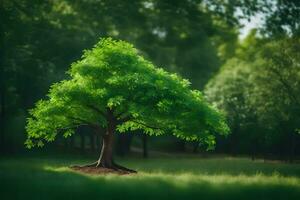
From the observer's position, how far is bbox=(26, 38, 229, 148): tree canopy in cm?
3022

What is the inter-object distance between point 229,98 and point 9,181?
39.2 m

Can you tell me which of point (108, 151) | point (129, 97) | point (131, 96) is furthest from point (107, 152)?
point (131, 96)

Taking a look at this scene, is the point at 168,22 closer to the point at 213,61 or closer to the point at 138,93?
the point at 213,61

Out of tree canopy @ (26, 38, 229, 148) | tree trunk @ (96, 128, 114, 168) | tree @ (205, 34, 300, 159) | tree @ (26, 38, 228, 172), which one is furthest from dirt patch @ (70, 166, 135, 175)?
tree @ (205, 34, 300, 159)

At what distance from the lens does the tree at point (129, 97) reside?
3023cm

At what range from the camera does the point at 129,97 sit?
3094 cm

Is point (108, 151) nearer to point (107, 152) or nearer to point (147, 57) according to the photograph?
point (107, 152)

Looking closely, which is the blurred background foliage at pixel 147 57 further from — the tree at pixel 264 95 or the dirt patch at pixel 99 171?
the dirt patch at pixel 99 171

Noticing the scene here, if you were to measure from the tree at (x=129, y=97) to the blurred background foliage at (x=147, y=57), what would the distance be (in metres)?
9.19

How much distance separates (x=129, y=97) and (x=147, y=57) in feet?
85.5

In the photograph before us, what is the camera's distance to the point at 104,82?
103 ft

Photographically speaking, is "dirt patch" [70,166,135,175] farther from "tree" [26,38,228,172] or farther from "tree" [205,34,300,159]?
"tree" [205,34,300,159]

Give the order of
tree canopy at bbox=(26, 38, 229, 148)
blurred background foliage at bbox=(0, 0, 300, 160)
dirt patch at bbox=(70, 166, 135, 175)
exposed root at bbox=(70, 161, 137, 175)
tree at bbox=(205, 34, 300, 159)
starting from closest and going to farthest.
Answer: tree canopy at bbox=(26, 38, 229, 148) → dirt patch at bbox=(70, 166, 135, 175) → exposed root at bbox=(70, 161, 137, 175) → tree at bbox=(205, 34, 300, 159) → blurred background foliage at bbox=(0, 0, 300, 160)

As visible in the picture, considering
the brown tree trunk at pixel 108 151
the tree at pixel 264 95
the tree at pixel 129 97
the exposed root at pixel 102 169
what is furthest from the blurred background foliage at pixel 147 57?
the exposed root at pixel 102 169
